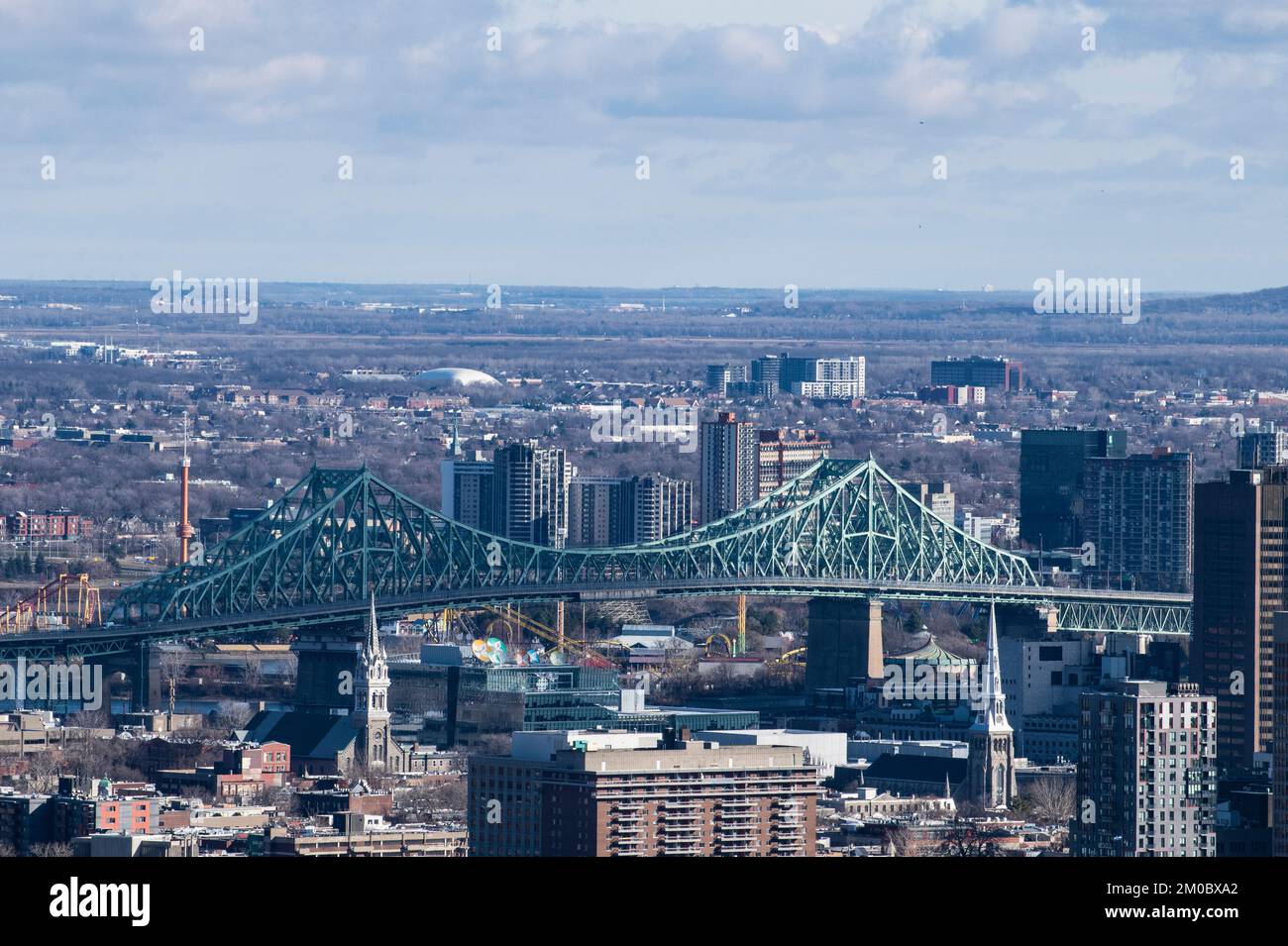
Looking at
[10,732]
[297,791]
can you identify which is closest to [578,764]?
[297,791]

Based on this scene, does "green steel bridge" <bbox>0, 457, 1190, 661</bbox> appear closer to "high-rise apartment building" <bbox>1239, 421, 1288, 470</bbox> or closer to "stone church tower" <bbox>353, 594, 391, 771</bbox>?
"high-rise apartment building" <bbox>1239, 421, 1288, 470</bbox>

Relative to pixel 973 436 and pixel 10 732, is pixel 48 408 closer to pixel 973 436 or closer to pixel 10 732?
pixel 973 436

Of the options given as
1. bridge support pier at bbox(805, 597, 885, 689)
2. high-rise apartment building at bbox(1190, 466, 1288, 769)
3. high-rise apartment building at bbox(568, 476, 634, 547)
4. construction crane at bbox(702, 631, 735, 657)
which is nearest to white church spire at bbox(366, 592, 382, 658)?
bridge support pier at bbox(805, 597, 885, 689)

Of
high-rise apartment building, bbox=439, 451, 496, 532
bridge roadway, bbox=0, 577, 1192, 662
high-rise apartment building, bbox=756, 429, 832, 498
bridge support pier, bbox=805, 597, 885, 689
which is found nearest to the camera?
bridge roadway, bbox=0, 577, 1192, 662

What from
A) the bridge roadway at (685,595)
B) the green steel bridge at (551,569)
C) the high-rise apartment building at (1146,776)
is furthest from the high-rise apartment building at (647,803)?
the green steel bridge at (551,569)

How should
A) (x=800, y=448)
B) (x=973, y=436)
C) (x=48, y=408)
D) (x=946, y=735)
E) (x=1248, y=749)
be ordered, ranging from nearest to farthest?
(x=1248, y=749) < (x=946, y=735) < (x=800, y=448) < (x=973, y=436) < (x=48, y=408)
